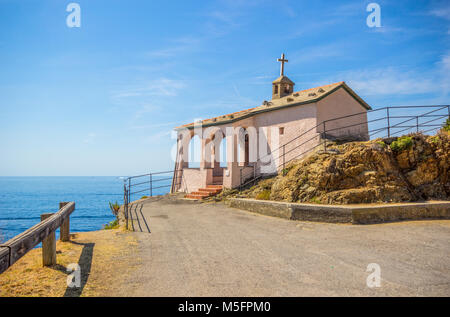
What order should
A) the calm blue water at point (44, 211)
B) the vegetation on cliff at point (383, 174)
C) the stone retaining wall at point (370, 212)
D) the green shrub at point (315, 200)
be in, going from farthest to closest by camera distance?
1. the calm blue water at point (44, 211)
2. the green shrub at point (315, 200)
3. the vegetation on cliff at point (383, 174)
4. the stone retaining wall at point (370, 212)

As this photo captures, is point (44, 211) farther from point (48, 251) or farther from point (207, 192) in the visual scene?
point (48, 251)

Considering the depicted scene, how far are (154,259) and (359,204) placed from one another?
7138 mm

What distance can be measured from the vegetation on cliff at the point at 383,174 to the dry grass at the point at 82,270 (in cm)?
684

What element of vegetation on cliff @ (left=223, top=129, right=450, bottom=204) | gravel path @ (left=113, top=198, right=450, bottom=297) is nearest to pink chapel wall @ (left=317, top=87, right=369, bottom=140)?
vegetation on cliff @ (left=223, top=129, right=450, bottom=204)

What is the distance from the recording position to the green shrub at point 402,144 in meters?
11.1

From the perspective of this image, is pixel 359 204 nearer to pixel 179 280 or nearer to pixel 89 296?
pixel 179 280

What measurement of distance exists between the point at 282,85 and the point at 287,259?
16.0m

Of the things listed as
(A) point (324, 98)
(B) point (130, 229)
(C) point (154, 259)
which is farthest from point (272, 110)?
(C) point (154, 259)

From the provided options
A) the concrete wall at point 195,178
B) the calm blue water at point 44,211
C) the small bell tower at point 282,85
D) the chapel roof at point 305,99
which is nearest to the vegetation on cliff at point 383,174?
the chapel roof at point 305,99

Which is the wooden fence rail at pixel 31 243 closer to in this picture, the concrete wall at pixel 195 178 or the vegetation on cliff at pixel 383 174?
the vegetation on cliff at pixel 383 174

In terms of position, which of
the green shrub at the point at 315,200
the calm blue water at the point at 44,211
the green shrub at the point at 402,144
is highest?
the green shrub at the point at 402,144

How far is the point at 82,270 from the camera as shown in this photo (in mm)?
5539

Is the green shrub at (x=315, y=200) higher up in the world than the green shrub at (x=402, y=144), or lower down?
lower down

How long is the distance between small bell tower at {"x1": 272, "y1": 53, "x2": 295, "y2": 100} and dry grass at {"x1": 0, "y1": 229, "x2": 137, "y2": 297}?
1524cm
